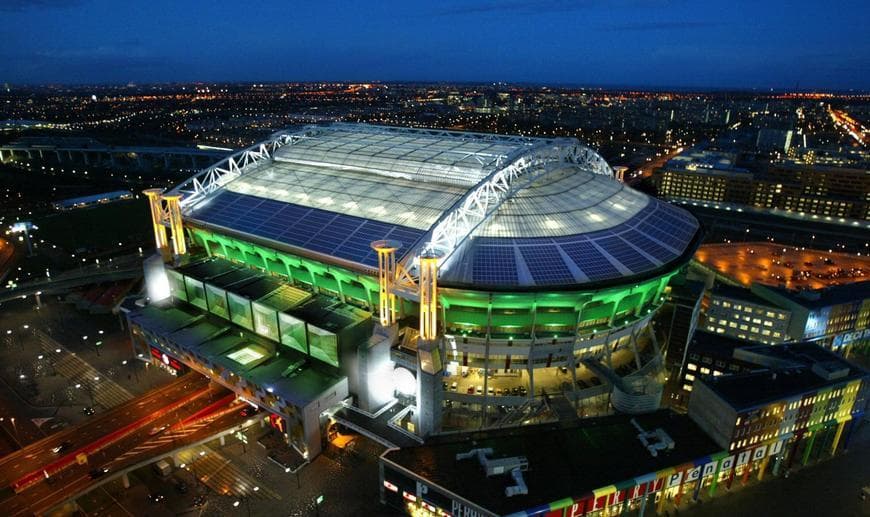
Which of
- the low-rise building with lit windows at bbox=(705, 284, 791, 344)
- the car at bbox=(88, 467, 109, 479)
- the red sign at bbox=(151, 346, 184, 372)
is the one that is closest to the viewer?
the car at bbox=(88, 467, 109, 479)

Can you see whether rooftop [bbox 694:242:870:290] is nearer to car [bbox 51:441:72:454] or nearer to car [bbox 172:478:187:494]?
car [bbox 172:478:187:494]

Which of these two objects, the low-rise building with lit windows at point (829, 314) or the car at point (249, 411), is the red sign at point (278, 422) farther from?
the low-rise building with lit windows at point (829, 314)

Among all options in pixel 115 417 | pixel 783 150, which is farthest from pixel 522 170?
pixel 783 150

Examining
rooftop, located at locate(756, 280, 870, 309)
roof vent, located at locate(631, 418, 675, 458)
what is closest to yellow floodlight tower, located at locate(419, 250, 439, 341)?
roof vent, located at locate(631, 418, 675, 458)

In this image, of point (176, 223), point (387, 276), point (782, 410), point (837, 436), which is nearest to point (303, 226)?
point (387, 276)

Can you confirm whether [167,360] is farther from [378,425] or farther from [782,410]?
[782,410]

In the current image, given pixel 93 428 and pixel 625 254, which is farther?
pixel 625 254

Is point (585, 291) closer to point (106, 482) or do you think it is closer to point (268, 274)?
point (268, 274)
